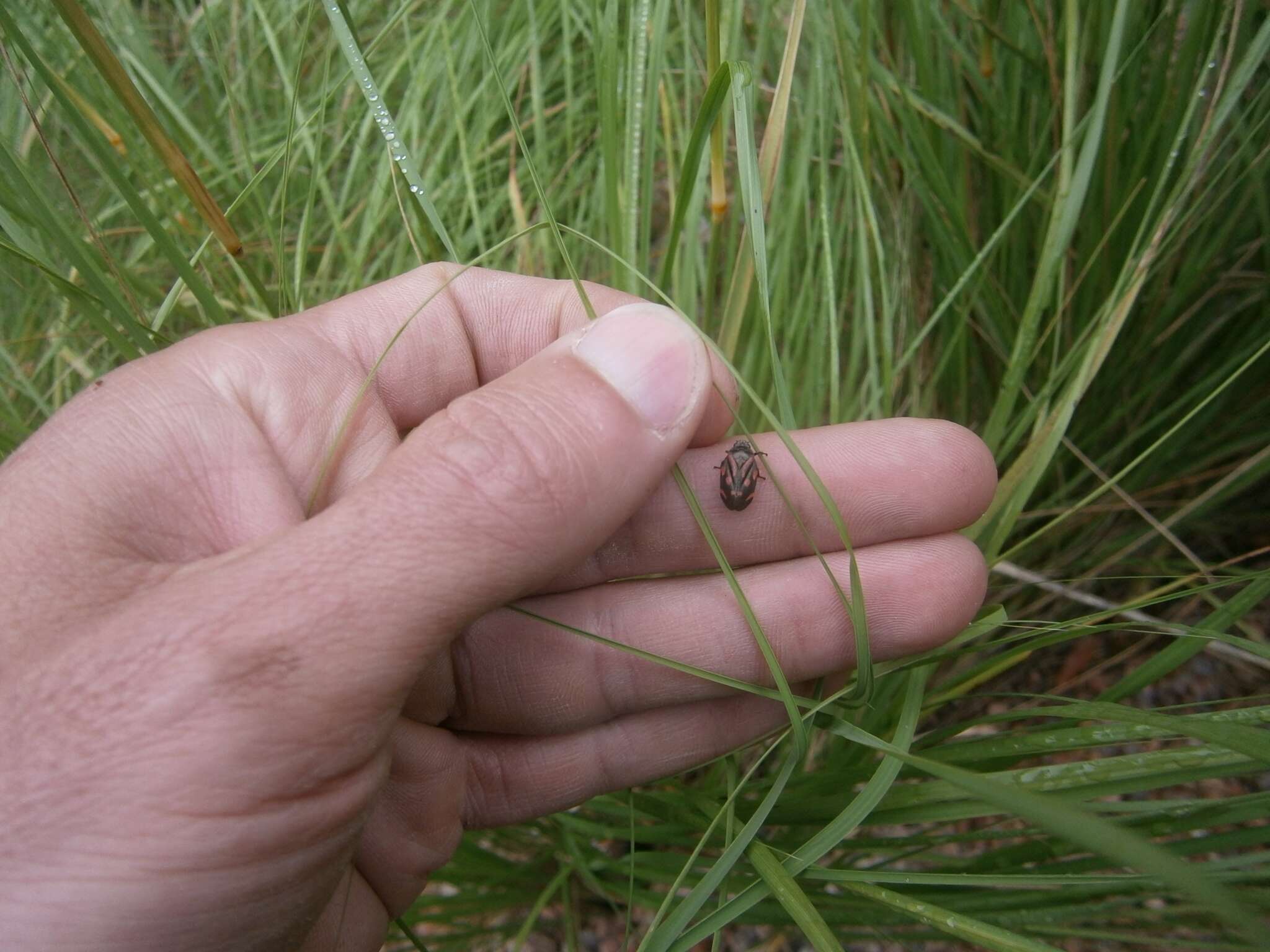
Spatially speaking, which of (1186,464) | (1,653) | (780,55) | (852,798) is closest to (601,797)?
(852,798)

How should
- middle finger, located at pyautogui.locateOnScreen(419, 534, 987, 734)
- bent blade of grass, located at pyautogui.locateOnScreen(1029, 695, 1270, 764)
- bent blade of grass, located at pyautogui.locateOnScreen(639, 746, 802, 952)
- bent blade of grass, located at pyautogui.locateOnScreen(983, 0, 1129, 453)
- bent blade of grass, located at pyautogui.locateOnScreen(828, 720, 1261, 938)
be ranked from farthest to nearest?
middle finger, located at pyautogui.locateOnScreen(419, 534, 987, 734) → bent blade of grass, located at pyautogui.locateOnScreen(983, 0, 1129, 453) → bent blade of grass, located at pyautogui.locateOnScreen(639, 746, 802, 952) → bent blade of grass, located at pyautogui.locateOnScreen(1029, 695, 1270, 764) → bent blade of grass, located at pyautogui.locateOnScreen(828, 720, 1261, 938)

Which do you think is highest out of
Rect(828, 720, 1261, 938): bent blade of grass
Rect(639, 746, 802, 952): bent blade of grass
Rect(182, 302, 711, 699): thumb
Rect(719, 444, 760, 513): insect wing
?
Rect(182, 302, 711, 699): thumb

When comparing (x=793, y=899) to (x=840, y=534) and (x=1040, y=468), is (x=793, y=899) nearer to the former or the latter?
(x=840, y=534)

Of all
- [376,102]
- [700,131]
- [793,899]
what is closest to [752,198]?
[700,131]

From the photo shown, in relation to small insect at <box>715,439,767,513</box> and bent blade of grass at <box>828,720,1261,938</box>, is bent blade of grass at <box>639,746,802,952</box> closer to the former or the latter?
bent blade of grass at <box>828,720,1261,938</box>

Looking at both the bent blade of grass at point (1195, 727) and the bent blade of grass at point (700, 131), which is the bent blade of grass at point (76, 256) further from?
the bent blade of grass at point (1195, 727)

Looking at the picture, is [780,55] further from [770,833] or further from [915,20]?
[770,833]

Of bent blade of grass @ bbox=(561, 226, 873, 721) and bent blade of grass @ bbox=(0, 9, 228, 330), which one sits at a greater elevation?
bent blade of grass @ bbox=(0, 9, 228, 330)

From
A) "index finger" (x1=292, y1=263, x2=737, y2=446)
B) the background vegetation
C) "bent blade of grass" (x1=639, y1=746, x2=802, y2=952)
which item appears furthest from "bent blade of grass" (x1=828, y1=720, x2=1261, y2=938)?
"index finger" (x1=292, y1=263, x2=737, y2=446)
